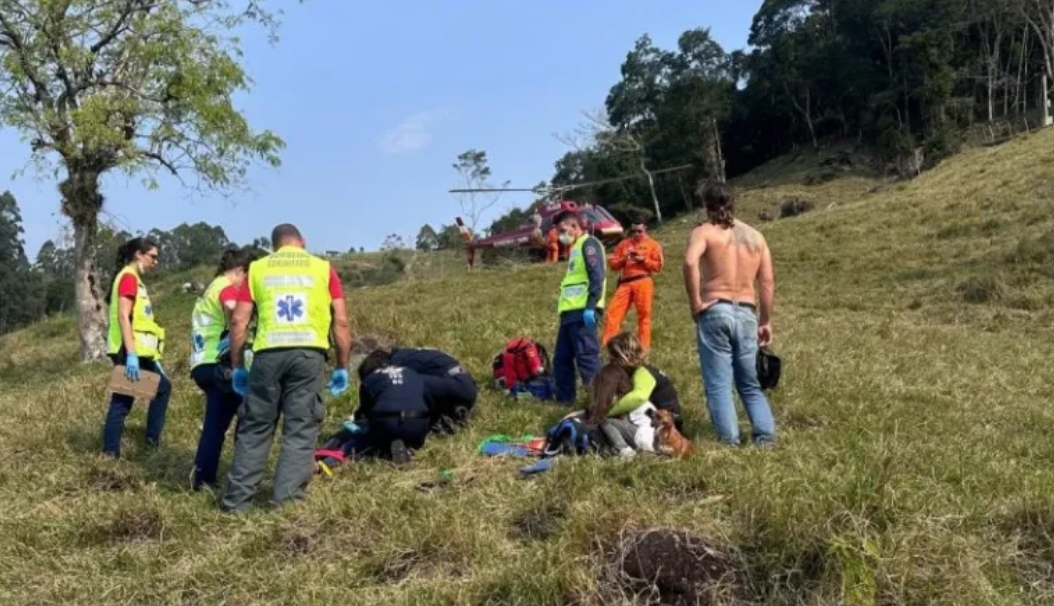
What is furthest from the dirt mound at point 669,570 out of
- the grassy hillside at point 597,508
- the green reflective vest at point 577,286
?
the green reflective vest at point 577,286

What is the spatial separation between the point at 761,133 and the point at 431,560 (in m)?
60.9

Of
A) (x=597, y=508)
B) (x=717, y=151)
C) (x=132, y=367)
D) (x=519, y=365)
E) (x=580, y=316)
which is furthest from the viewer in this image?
(x=717, y=151)

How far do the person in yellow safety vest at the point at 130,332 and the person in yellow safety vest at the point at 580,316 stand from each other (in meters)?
3.29

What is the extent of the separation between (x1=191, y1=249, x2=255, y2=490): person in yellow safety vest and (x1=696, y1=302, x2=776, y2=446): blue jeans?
3.08 metres

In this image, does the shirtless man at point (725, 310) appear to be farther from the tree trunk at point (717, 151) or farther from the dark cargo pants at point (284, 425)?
the tree trunk at point (717, 151)

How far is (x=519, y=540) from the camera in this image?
464 centimetres

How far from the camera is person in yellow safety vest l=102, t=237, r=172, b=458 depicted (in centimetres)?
700

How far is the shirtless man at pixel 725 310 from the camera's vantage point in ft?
19.8

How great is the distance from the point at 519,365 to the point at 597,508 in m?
4.42

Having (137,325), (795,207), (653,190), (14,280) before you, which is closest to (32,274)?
(14,280)

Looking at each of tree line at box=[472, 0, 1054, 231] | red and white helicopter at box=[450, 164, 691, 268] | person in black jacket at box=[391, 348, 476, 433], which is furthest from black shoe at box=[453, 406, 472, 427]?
tree line at box=[472, 0, 1054, 231]

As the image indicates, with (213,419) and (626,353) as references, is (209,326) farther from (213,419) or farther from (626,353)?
(626,353)

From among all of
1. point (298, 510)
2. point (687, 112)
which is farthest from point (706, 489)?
point (687, 112)

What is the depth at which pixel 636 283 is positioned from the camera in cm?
945
